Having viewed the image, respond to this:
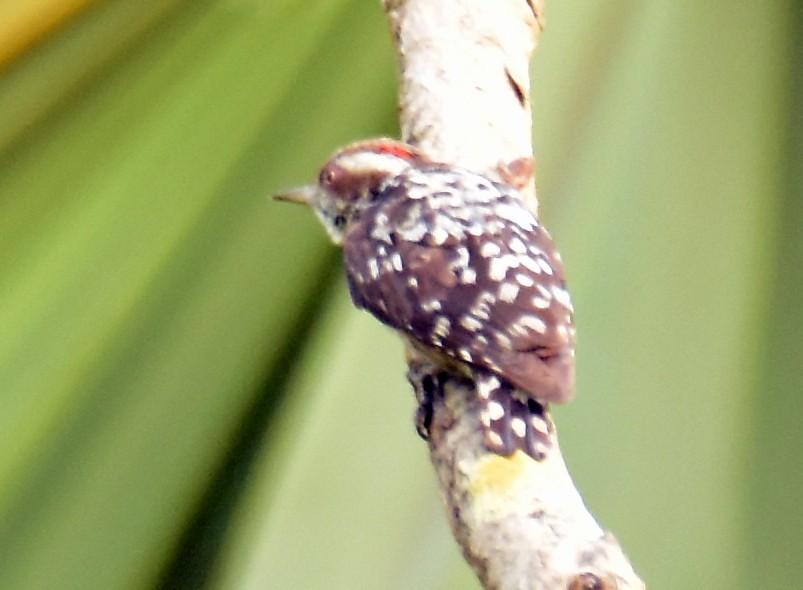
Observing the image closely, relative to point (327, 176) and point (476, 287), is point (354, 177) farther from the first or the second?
point (476, 287)

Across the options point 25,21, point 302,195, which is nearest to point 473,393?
point 302,195

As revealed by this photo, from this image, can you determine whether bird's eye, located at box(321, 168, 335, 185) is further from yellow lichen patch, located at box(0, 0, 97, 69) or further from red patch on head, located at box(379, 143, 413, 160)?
yellow lichen patch, located at box(0, 0, 97, 69)

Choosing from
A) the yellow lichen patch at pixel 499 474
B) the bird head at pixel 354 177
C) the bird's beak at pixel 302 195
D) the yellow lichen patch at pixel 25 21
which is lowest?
the yellow lichen patch at pixel 499 474

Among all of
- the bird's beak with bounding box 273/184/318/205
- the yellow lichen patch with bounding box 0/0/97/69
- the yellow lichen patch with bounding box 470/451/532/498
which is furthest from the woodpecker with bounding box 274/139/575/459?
the yellow lichen patch with bounding box 0/0/97/69

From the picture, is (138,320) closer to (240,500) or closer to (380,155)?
(240,500)

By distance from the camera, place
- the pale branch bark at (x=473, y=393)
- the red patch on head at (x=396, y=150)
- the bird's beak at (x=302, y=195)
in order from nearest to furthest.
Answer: the pale branch bark at (x=473, y=393), the red patch on head at (x=396, y=150), the bird's beak at (x=302, y=195)

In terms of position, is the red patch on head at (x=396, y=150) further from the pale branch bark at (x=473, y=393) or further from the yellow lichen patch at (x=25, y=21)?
the yellow lichen patch at (x=25, y=21)

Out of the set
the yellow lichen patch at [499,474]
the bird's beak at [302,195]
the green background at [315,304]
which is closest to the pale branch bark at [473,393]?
the yellow lichen patch at [499,474]
